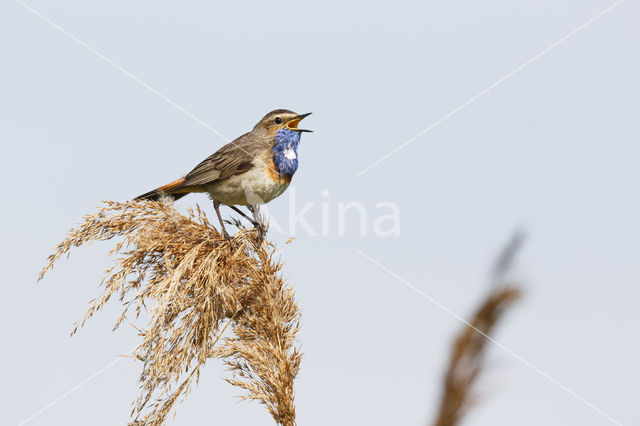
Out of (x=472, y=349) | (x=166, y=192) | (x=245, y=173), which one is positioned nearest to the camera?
(x=472, y=349)

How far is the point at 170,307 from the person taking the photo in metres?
3.47

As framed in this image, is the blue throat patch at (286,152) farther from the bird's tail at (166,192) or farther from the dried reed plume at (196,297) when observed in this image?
the dried reed plume at (196,297)

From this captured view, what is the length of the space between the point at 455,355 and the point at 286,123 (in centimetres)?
585

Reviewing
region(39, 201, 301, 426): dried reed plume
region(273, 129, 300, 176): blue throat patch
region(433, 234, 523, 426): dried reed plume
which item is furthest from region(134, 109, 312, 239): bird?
region(433, 234, 523, 426): dried reed plume

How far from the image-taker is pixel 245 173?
6.18 m

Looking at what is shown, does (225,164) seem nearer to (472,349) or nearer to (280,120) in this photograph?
(280,120)

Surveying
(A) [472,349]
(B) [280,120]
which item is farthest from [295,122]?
(A) [472,349]

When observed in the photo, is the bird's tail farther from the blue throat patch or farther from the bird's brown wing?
the blue throat patch

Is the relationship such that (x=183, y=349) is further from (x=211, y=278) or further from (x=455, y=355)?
(x=455, y=355)

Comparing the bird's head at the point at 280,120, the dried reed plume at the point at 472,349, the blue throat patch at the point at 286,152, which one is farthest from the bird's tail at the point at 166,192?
the dried reed plume at the point at 472,349

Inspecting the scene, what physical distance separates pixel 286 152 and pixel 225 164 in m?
0.60

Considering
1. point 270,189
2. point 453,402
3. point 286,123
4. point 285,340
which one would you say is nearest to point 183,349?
point 285,340

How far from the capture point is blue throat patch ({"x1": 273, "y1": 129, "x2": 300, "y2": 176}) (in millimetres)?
6309

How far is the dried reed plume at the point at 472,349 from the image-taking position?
0.93 metres
